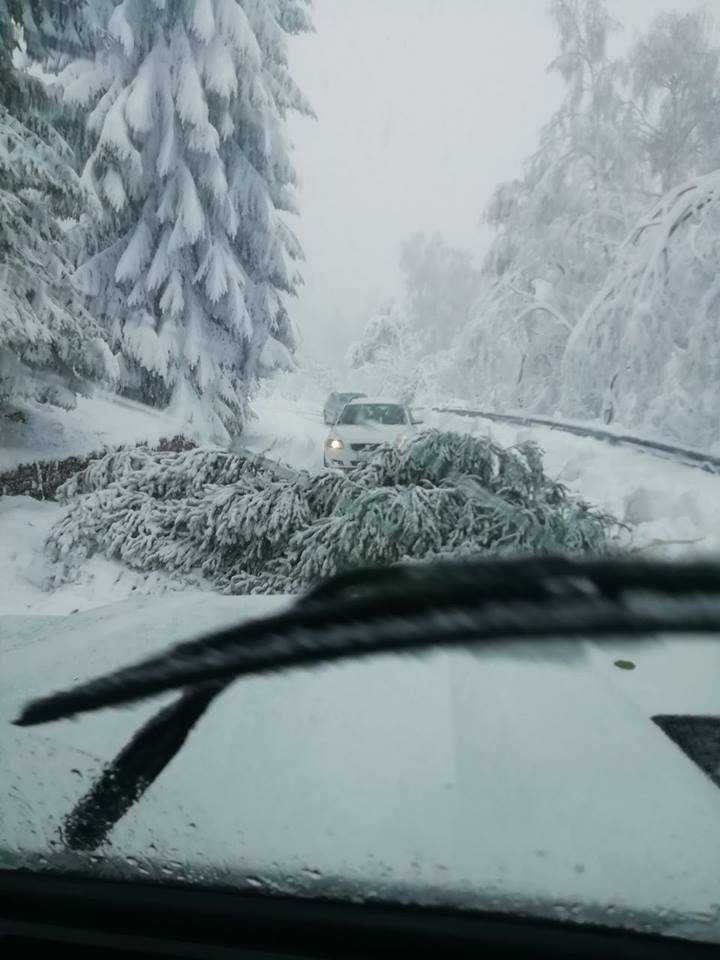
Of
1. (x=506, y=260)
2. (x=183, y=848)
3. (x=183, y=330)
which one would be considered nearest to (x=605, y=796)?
(x=183, y=848)

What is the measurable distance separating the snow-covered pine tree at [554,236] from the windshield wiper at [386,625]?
15256 millimetres

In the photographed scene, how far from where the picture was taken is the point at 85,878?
846 mm

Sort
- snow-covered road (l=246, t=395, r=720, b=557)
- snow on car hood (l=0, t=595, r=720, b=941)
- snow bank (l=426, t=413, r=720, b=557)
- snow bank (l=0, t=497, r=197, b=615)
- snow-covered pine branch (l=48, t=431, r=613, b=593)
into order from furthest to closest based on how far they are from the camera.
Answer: snow bank (l=0, t=497, r=197, b=615), snow-covered pine branch (l=48, t=431, r=613, b=593), snow bank (l=426, t=413, r=720, b=557), snow-covered road (l=246, t=395, r=720, b=557), snow on car hood (l=0, t=595, r=720, b=941)

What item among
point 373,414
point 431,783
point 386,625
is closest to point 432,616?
point 386,625

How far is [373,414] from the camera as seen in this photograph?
9234 mm

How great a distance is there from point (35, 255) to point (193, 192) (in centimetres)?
295

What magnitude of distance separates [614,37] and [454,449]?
14212 millimetres

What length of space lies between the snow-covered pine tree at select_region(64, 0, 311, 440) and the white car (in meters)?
2.24

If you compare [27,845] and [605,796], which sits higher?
[605,796]

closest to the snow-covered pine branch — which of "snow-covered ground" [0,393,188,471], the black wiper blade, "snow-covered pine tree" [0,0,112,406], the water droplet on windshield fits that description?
the black wiper blade

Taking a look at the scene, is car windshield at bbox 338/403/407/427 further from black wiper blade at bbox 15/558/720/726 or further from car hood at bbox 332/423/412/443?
black wiper blade at bbox 15/558/720/726

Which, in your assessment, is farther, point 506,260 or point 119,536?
point 506,260

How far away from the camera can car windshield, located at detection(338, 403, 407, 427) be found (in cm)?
880

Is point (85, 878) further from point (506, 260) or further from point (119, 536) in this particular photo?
point (506, 260)
